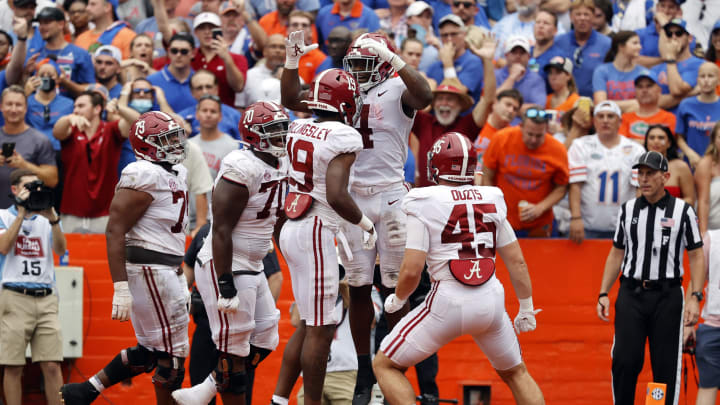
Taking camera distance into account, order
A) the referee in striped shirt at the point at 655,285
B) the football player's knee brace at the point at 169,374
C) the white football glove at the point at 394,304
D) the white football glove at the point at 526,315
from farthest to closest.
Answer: the referee in striped shirt at the point at 655,285 → the football player's knee brace at the point at 169,374 → the white football glove at the point at 526,315 → the white football glove at the point at 394,304

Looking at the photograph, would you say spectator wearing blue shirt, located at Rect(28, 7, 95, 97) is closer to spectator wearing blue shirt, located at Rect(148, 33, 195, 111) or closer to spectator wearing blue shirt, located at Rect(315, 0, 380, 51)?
spectator wearing blue shirt, located at Rect(148, 33, 195, 111)

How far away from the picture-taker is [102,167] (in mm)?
10711

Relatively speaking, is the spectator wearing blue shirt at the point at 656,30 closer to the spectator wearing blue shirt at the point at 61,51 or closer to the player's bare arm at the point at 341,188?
the player's bare arm at the point at 341,188

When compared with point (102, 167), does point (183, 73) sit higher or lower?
higher

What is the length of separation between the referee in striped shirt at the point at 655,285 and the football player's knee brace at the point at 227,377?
347cm

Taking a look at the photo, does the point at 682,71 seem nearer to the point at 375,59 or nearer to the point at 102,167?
the point at 375,59

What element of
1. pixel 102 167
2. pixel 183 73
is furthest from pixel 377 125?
pixel 183 73

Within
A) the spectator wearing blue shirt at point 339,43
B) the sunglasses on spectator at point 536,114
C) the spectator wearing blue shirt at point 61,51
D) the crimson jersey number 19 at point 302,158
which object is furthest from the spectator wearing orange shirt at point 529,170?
the spectator wearing blue shirt at point 61,51

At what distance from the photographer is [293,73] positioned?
7648 millimetres

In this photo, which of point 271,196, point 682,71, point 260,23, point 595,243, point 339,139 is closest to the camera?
point 339,139

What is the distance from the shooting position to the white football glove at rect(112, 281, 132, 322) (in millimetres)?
7367

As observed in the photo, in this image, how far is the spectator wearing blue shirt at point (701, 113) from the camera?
36.4 ft

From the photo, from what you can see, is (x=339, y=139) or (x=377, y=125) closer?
(x=339, y=139)

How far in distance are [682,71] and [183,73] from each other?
19.5 feet
